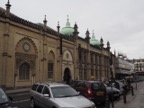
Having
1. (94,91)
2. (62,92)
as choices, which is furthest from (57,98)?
(94,91)

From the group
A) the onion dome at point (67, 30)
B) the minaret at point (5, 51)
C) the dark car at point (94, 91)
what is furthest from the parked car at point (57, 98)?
the onion dome at point (67, 30)

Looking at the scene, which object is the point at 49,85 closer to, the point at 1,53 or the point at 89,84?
the point at 89,84

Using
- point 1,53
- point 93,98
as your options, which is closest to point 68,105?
point 93,98

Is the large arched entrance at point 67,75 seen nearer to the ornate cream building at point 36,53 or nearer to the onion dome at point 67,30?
the ornate cream building at point 36,53

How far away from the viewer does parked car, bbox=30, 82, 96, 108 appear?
10.3 meters

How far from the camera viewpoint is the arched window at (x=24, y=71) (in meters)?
29.9

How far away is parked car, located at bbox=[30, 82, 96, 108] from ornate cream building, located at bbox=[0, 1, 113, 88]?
14.1m

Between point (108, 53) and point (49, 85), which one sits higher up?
point (108, 53)

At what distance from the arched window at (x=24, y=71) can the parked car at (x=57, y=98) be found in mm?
16122

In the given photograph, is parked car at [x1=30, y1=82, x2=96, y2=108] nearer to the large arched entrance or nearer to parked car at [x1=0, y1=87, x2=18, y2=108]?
parked car at [x1=0, y1=87, x2=18, y2=108]

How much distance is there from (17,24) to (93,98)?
57.2 ft

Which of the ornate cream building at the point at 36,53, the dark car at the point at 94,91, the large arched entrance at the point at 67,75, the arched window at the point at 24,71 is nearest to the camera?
the dark car at the point at 94,91

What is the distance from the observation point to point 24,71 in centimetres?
3052

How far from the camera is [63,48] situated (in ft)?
128
